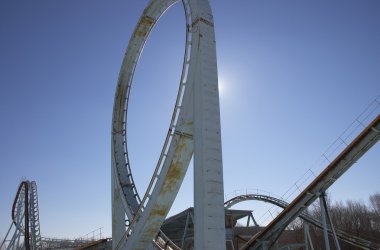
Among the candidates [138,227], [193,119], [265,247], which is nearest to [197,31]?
[193,119]

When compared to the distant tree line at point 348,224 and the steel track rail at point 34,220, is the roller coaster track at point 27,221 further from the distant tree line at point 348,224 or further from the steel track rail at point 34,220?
the distant tree line at point 348,224

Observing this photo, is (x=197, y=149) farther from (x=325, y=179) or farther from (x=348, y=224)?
(x=348, y=224)

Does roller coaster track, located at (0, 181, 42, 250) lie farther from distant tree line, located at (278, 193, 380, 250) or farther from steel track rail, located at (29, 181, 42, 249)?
distant tree line, located at (278, 193, 380, 250)

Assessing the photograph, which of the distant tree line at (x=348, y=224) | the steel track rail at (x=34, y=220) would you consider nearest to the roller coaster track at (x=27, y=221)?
the steel track rail at (x=34, y=220)

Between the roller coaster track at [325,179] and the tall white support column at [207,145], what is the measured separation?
940 centimetres

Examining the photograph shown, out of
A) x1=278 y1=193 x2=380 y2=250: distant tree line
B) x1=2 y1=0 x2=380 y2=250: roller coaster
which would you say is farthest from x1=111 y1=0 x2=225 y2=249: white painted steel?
x1=278 y1=193 x2=380 y2=250: distant tree line

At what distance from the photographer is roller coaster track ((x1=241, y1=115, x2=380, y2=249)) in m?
13.1

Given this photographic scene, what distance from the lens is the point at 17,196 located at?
A: 2891 cm

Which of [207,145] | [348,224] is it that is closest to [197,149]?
[207,145]

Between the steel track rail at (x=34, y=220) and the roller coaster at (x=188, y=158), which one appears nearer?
the roller coaster at (x=188, y=158)

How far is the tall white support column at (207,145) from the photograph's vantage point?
591 cm

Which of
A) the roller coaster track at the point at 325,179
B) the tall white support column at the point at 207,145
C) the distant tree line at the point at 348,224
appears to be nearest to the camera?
the tall white support column at the point at 207,145

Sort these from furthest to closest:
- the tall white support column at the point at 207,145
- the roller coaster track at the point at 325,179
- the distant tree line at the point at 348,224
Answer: the distant tree line at the point at 348,224, the roller coaster track at the point at 325,179, the tall white support column at the point at 207,145

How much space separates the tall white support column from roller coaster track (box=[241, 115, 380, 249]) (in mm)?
9398
